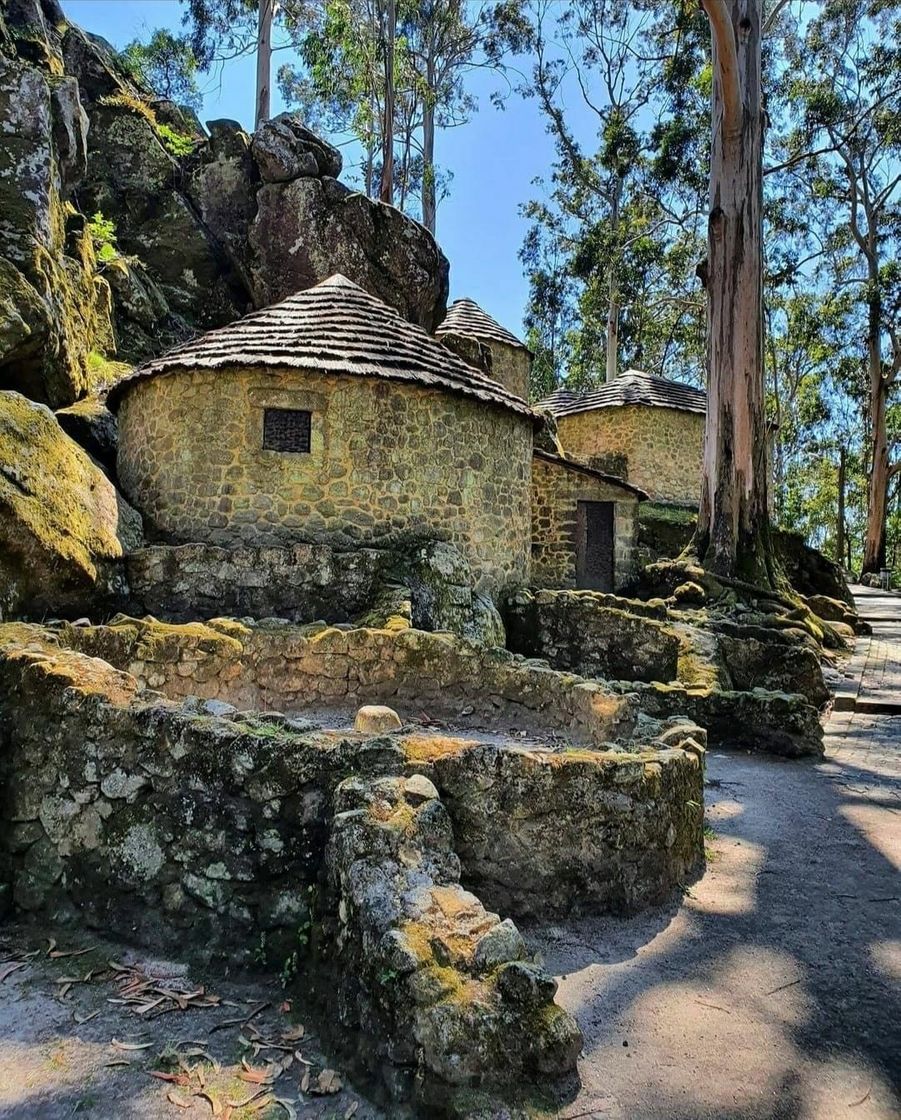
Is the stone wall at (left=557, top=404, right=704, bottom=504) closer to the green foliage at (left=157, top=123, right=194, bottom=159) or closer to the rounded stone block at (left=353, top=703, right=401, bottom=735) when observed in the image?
the green foliage at (left=157, top=123, right=194, bottom=159)

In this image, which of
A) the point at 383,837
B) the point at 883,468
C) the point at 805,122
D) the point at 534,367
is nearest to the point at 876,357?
the point at 883,468

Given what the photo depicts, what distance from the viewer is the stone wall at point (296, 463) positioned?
10.8m

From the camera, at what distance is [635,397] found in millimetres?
25578

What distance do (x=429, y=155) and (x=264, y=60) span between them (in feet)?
21.8

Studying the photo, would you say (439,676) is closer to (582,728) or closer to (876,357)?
(582,728)

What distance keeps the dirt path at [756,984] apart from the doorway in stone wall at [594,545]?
10846 mm

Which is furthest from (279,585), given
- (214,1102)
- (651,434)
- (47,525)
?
(651,434)

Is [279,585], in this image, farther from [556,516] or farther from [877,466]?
[877,466]

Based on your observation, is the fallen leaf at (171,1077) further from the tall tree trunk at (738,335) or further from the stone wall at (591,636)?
the tall tree trunk at (738,335)

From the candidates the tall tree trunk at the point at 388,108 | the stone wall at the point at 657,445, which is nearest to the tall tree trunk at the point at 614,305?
the stone wall at the point at 657,445

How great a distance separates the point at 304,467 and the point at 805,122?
21923 millimetres

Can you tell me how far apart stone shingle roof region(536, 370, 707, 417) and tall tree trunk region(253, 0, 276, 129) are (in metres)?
12.7

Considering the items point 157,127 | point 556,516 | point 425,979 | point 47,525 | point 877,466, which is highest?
point 157,127

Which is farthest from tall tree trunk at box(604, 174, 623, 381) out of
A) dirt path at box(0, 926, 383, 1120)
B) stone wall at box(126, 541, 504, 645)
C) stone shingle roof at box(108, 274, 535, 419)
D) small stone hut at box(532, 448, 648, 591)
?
dirt path at box(0, 926, 383, 1120)
